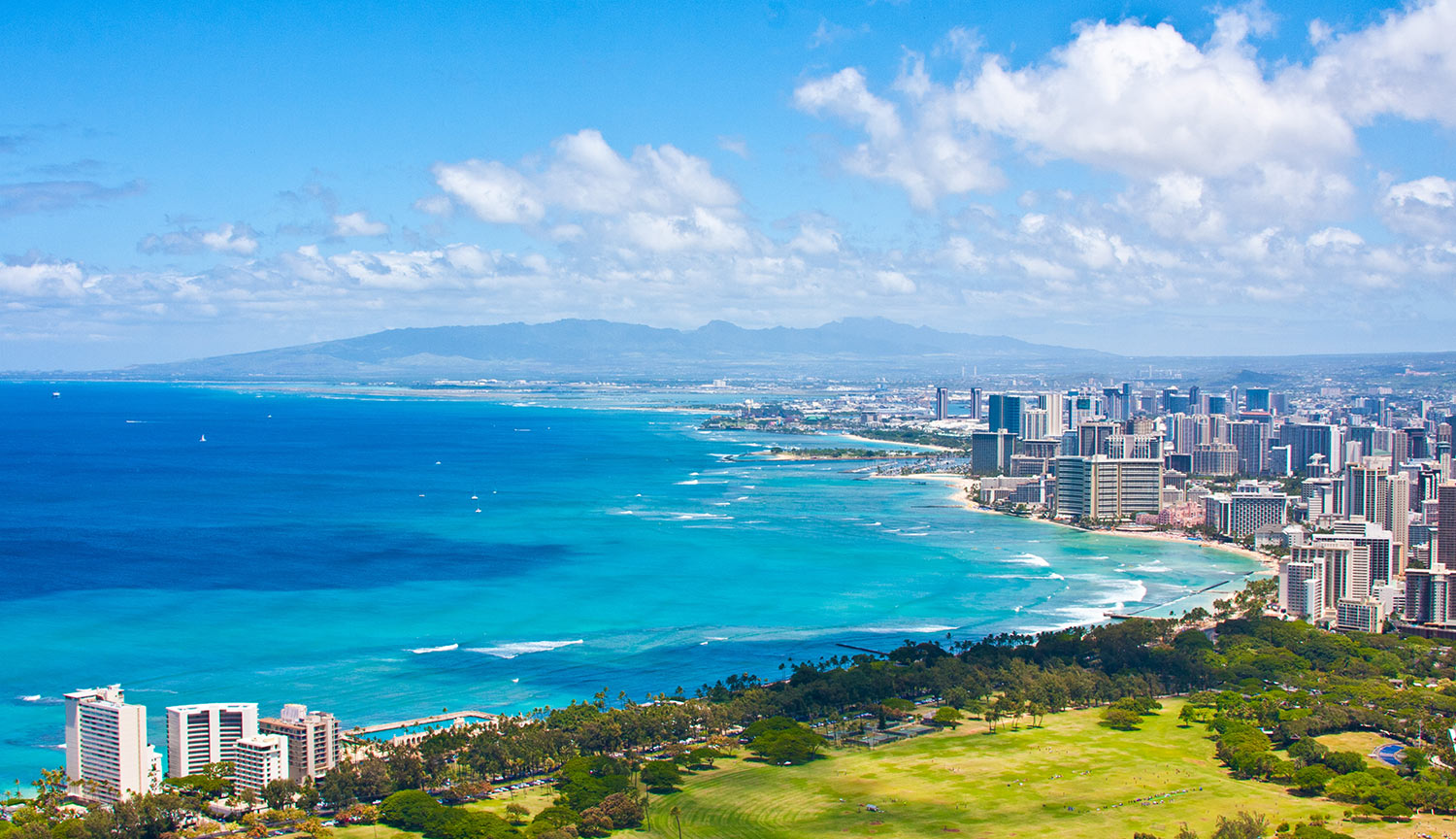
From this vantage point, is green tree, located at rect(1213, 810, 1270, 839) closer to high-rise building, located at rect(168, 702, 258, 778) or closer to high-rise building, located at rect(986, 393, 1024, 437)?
high-rise building, located at rect(168, 702, 258, 778)

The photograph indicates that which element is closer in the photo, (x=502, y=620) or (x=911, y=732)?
(x=911, y=732)

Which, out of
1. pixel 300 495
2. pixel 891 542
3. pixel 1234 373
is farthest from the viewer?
pixel 1234 373

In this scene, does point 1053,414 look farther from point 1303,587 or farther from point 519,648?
point 519,648

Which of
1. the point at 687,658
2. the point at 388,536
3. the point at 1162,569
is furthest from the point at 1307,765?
the point at 388,536

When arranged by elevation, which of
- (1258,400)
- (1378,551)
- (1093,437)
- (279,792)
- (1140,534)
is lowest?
(1140,534)

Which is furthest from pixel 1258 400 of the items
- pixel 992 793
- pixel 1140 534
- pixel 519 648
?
pixel 992 793

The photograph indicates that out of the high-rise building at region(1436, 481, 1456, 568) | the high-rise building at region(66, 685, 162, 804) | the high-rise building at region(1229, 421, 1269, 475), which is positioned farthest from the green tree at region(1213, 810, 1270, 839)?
the high-rise building at region(1229, 421, 1269, 475)

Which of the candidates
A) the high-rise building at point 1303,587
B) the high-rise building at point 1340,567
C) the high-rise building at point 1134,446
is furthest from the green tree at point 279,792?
the high-rise building at point 1134,446

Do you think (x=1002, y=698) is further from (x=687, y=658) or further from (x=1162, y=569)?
(x=1162, y=569)
